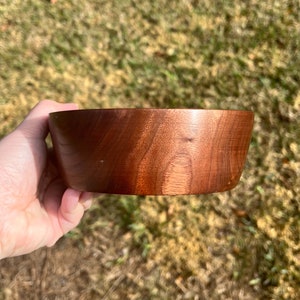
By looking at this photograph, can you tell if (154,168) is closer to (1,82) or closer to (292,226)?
(292,226)

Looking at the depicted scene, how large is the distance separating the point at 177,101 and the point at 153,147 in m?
1.31

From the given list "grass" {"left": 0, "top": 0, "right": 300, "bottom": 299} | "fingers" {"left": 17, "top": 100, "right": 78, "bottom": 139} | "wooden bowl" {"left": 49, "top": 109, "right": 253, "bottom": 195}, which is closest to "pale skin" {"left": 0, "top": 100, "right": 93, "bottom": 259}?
"fingers" {"left": 17, "top": 100, "right": 78, "bottom": 139}

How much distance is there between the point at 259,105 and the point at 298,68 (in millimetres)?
314

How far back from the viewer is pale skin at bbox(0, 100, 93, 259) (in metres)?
1.61

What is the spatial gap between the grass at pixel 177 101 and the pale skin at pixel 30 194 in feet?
1.73

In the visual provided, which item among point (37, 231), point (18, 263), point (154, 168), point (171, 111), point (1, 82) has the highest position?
point (171, 111)

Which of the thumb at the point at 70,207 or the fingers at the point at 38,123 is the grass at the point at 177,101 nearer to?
the thumb at the point at 70,207

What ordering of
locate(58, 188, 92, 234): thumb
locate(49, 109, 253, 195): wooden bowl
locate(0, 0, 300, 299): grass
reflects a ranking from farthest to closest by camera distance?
locate(0, 0, 300, 299): grass < locate(58, 188, 92, 234): thumb < locate(49, 109, 253, 195): wooden bowl

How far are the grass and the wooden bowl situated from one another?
988mm

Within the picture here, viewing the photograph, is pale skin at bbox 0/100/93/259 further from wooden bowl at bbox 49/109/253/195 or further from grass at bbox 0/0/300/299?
grass at bbox 0/0/300/299

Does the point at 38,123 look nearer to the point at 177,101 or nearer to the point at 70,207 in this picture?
the point at 70,207

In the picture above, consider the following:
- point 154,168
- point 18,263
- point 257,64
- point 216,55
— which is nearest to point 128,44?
point 216,55

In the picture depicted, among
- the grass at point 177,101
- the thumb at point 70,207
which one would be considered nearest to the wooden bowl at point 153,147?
the thumb at point 70,207

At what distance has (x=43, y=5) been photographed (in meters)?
2.71
